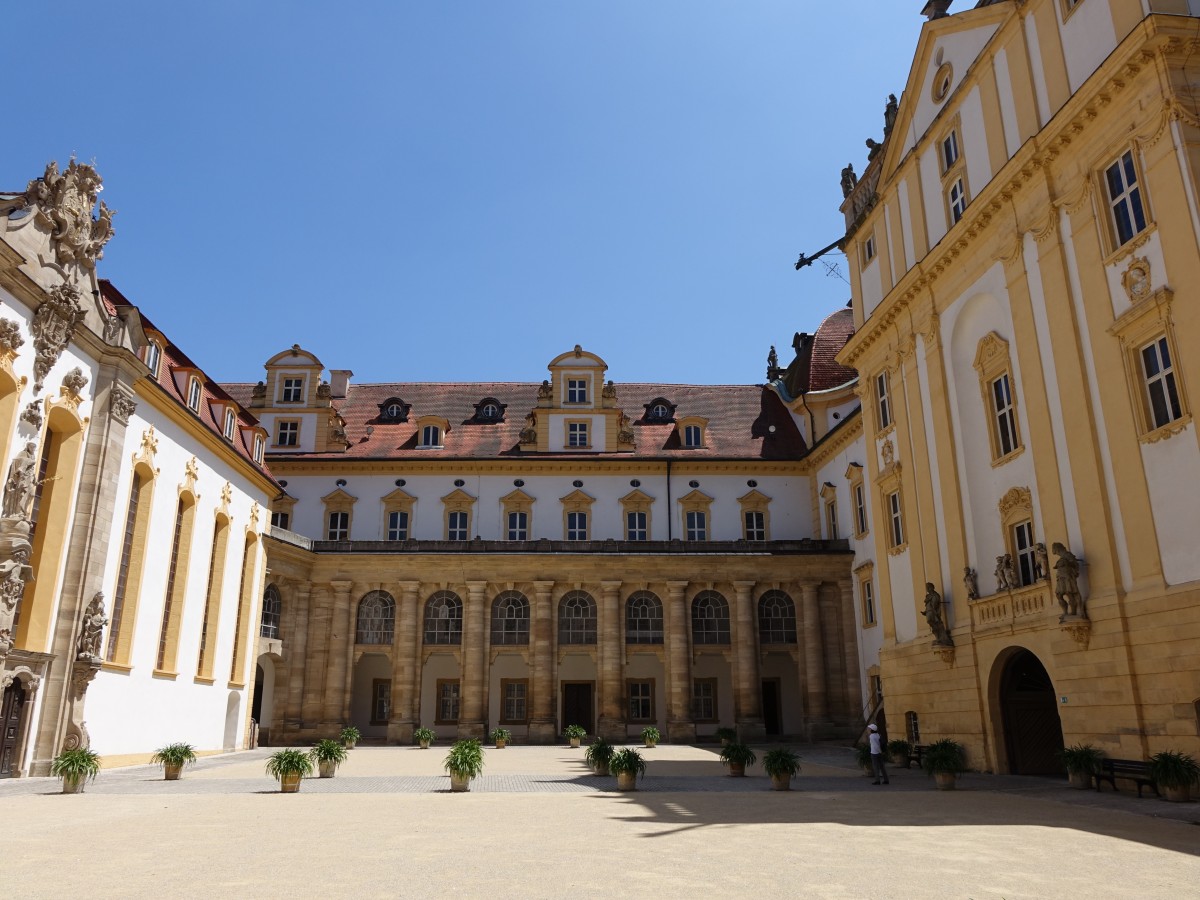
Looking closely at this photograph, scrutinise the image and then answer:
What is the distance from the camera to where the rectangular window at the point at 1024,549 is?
2284 cm

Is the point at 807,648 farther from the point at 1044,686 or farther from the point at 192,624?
the point at 192,624

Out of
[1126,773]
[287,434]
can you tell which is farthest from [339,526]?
[1126,773]

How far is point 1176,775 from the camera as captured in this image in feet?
53.4

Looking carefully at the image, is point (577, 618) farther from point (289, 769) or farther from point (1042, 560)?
point (1042, 560)

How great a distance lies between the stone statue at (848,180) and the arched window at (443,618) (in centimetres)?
2420

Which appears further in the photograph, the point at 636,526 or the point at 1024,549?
the point at 636,526

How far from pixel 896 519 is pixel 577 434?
20237mm

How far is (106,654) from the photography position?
26.2m

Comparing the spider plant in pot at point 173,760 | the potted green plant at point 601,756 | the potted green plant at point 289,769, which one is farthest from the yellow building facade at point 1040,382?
the spider plant in pot at point 173,760

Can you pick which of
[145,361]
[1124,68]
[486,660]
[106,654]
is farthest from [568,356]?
[1124,68]

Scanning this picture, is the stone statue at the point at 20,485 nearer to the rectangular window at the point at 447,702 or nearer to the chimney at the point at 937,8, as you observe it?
the rectangular window at the point at 447,702

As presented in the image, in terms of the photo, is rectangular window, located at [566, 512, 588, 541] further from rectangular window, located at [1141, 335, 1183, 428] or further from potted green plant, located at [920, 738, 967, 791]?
rectangular window, located at [1141, 335, 1183, 428]

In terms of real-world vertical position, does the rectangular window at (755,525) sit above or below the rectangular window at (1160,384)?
above

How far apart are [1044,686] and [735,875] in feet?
59.6
